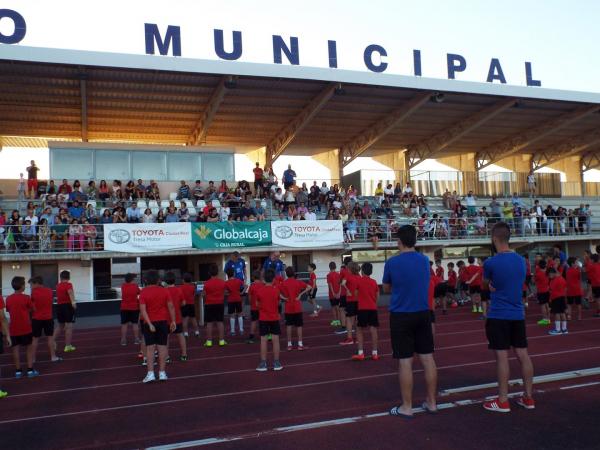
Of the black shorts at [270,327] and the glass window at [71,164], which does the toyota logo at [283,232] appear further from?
the black shorts at [270,327]

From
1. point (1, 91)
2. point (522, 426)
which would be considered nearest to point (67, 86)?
point (1, 91)

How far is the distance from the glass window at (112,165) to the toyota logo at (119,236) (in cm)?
648

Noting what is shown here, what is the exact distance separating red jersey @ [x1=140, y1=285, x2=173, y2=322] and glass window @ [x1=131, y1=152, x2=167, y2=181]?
17961 mm

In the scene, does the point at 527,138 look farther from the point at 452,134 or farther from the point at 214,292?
the point at 214,292

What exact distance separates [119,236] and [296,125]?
12.8 metres

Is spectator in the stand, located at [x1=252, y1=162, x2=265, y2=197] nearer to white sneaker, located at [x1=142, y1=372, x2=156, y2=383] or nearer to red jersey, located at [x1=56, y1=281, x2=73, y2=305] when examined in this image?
red jersey, located at [x1=56, y1=281, x2=73, y2=305]

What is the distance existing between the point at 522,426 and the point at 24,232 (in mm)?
18140

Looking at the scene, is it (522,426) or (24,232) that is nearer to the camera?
(522,426)

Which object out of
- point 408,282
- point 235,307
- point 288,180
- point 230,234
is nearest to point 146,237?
point 230,234

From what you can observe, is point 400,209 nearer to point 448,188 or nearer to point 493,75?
point 448,188

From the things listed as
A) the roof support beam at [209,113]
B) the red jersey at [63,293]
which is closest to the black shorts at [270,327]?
the red jersey at [63,293]

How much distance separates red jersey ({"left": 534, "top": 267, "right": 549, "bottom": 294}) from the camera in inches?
546

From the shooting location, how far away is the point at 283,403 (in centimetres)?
680

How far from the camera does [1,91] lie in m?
23.0
